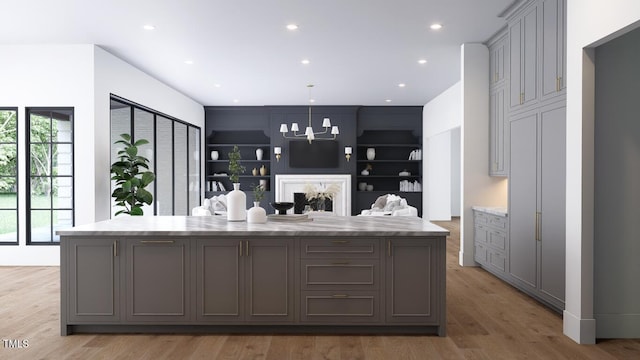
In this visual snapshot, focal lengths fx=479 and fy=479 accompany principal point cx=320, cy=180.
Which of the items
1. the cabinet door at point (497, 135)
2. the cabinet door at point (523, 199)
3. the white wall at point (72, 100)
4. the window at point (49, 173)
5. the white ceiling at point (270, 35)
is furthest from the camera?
the window at point (49, 173)

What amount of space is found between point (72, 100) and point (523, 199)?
565 centimetres

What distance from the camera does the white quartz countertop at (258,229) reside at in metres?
3.50

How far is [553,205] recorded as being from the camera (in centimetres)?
426

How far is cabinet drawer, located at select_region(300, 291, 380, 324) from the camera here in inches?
141

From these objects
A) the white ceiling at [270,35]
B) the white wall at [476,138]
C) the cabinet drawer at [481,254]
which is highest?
the white ceiling at [270,35]

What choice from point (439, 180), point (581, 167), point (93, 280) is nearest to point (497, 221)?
point (581, 167)

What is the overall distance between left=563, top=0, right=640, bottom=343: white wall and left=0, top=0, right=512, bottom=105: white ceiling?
1.49 meters

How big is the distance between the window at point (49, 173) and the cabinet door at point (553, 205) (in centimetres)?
572

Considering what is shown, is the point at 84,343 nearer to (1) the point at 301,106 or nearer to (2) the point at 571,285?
(2) the point at 571,285

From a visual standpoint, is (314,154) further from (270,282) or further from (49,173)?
(270,282)

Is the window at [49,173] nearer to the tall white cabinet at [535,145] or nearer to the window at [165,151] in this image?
the window at [165,151]

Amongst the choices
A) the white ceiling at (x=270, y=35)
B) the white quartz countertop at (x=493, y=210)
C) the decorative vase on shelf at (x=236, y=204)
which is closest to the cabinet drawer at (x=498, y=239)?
the white quartz countertop at (x=493, y=210)

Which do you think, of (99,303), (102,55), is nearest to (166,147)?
(102,55)

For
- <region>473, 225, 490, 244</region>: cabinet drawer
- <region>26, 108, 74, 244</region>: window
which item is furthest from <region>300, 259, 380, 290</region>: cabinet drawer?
<region>26, 108, 74, 244</region>: window
